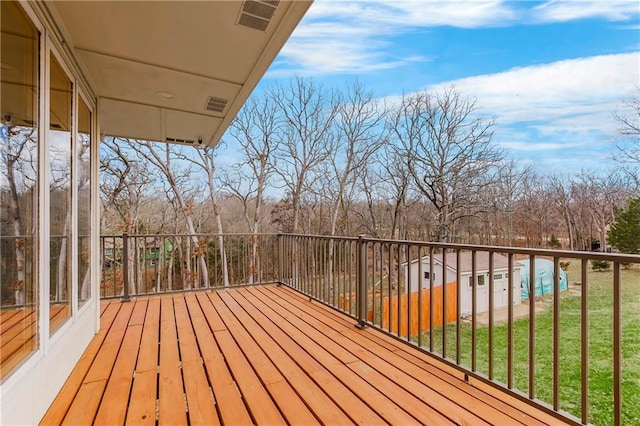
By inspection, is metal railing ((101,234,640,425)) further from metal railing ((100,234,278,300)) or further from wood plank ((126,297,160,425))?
wood plank ((126,297,160,425))

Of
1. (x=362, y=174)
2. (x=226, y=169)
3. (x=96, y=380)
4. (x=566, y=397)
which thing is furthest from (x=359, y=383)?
(x=362, y=174)

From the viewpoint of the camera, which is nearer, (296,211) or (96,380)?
(96,380)

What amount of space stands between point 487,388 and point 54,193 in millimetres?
2976

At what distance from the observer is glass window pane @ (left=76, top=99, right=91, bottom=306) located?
2545 millimetres

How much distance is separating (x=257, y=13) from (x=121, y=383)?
243cm

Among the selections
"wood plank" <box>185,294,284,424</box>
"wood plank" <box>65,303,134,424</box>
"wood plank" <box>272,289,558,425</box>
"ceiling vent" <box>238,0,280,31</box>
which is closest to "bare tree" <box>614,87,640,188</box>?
"wood plank" <box>272,289,558,425</box>

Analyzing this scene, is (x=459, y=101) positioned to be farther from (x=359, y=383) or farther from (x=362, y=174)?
(x=359, y=383)

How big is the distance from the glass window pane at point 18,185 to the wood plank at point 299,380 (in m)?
1.41

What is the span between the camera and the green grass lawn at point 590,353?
5453 millimetres

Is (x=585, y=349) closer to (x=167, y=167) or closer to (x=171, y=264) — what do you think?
(x=171, y=264)

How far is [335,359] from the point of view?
2.35 m

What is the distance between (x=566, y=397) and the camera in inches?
243

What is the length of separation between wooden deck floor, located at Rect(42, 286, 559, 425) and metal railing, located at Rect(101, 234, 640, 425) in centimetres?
22

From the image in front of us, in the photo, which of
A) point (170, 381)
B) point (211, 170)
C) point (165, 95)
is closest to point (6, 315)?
point (170, 381)
